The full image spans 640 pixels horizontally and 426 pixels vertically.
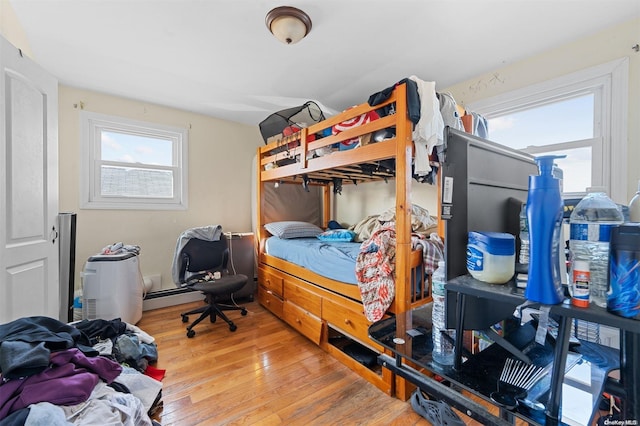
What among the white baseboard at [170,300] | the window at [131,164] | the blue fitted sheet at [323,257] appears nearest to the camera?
the blue fitted sheet at [323,257]

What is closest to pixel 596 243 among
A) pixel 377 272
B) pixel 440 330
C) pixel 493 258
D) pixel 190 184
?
pixel 493 258

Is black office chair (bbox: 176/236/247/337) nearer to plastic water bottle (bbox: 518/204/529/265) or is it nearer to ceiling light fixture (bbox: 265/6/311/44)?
ceiling light fixture (bbox: 265/6/311/44)

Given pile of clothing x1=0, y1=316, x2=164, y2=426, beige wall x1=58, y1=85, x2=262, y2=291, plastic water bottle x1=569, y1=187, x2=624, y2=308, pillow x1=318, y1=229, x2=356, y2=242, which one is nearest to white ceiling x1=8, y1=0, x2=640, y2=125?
beige wall x1=58, y1=85, x2=262, y2=291

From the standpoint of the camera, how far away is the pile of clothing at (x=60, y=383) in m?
1.02

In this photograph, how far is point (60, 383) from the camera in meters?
1.12

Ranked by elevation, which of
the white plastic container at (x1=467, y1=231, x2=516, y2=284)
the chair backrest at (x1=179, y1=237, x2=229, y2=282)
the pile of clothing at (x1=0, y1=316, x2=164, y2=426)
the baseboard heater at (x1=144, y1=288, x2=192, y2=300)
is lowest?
the baseboard heater at (x1=144, y1=288, x2=192, y2=300)

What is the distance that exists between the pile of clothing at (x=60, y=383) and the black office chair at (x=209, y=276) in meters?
0.99

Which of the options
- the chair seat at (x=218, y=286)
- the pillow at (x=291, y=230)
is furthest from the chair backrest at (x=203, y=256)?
the pillow at (x=291, y=230)

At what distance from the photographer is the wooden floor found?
4.85 feet

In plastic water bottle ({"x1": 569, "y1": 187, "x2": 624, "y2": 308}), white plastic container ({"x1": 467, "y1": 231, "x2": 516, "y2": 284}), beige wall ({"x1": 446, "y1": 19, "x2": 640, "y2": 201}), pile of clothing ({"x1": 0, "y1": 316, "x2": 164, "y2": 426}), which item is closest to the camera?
plastic water bottle ({"x1": 569, "y1": 187, "x2": 624, "y2": 308})

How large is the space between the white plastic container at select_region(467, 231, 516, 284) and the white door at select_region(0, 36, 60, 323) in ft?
7.55

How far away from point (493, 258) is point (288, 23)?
177 cm

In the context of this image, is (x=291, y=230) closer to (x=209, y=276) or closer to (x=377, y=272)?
(x=209, y=276)

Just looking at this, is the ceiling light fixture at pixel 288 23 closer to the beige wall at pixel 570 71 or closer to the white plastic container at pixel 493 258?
the beige wall at pixel 570 71
